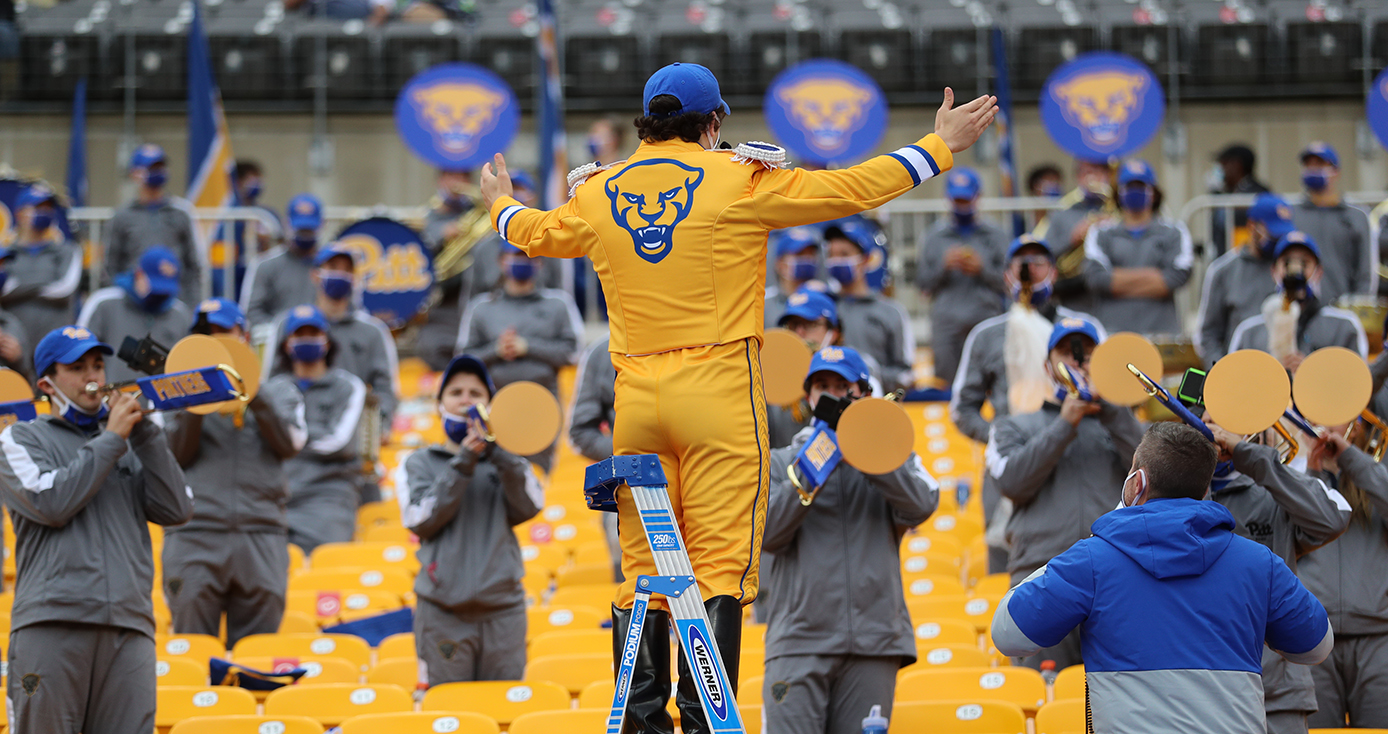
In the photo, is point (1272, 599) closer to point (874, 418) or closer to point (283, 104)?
point (874, 418)

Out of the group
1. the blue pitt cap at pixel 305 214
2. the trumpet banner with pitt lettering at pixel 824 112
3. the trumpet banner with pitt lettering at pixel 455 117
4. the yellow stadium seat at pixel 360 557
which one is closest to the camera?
the yellow stadium seat at pixel 360 557

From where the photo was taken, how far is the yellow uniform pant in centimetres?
397

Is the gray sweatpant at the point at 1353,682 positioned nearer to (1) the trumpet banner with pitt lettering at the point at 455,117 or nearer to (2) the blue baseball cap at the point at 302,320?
(2) the blue baseball cap at the point at 302,320

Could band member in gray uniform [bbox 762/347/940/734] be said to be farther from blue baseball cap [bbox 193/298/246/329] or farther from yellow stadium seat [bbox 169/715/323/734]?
blue baseball cap [bbox 193/298/246/329]

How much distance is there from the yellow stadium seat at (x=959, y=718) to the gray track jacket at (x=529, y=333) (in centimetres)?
499

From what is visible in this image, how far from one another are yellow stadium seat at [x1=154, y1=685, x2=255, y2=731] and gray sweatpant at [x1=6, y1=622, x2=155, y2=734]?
31 cm

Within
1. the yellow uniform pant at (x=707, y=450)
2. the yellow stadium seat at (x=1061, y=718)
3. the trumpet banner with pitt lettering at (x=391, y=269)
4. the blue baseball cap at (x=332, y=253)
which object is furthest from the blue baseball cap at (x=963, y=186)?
the yellow uniform pant at (x=707, y=450)

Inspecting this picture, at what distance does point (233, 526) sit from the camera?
7.12 metres

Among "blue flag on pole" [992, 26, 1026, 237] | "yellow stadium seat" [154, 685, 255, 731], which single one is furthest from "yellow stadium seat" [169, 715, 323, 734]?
"blue flag on pole" [992, 26, 1026, 237]

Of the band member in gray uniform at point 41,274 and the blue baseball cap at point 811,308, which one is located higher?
the band member in gray uniform at point 41,274

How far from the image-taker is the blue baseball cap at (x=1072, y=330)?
6176 mm

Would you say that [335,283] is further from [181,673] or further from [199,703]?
[199,703]

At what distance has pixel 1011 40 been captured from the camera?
17.2 m

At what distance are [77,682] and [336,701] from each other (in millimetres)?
961
